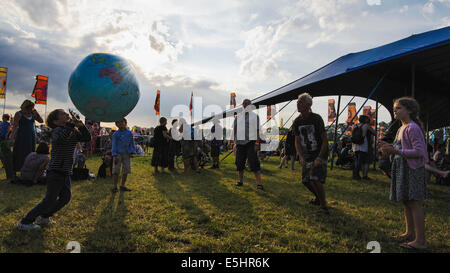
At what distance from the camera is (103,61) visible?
12.6ft

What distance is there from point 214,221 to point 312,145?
2067 mm

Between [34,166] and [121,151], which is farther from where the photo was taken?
[34,166]

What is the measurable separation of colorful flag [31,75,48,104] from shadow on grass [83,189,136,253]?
21.8 m

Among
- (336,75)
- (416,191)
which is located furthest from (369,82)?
(416,191)

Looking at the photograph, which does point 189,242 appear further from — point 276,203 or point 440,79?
point 440,79

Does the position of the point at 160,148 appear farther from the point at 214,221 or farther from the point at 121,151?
the point at 214,221

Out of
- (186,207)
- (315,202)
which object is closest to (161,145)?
(186,207)

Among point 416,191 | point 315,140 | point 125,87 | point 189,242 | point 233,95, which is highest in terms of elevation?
point 233,95

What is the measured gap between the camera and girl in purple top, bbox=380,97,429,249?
8.55 feet

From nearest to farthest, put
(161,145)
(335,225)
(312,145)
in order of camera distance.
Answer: (335,225), (312,145), (161,145)

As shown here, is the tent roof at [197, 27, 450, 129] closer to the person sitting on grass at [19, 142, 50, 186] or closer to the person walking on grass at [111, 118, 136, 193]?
the person walking on grass at [111, 118, 136, 193]

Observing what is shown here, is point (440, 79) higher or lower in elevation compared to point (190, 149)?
higher

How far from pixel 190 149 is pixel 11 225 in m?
6.07

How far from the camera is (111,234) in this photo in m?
2.96
